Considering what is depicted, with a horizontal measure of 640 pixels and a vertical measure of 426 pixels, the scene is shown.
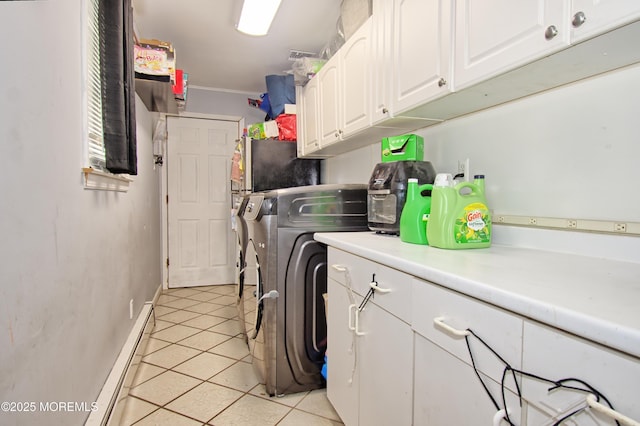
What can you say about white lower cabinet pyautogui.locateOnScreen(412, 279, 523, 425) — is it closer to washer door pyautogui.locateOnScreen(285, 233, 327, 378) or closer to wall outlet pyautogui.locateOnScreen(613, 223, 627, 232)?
wall outlet pyautogui.locateOnScreen(613, 223, 627, 232)

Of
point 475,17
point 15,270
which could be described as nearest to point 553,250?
point 475,17

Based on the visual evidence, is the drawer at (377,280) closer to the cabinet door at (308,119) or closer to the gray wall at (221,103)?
the cabinet door at (308,119)

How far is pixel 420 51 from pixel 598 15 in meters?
0.68

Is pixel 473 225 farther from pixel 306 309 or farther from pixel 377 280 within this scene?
pixel 306 309

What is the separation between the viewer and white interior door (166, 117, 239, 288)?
13.6 ft

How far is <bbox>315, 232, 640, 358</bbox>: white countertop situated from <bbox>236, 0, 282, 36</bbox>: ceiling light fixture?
183 centimetres

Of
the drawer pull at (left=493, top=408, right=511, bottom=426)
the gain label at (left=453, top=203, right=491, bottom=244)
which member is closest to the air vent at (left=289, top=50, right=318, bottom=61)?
the gain label at (left=453, top=203, right=491, bottom=244)

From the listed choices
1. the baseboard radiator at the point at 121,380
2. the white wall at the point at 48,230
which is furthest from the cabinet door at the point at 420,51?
the baseboard radiator at the point at 121,380

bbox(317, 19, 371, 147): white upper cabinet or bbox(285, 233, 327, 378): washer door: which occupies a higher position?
bbox(317, 19, 371, 147): white upper cabinet

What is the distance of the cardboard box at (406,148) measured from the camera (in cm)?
168

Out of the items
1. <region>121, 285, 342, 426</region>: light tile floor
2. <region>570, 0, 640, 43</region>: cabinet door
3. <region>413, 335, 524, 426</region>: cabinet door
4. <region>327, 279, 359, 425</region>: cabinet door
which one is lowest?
<region>121, 285, 342, 426</region>: light tile floor

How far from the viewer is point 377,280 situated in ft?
3.74

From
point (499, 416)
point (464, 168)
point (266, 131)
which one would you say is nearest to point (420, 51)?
point (464, 168)

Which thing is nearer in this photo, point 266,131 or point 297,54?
point 297,54
